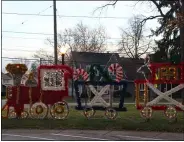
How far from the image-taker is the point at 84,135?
11.8 m

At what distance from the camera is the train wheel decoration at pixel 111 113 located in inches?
585

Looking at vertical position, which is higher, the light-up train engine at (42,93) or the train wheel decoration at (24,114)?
the light-up train engine at (42,93)

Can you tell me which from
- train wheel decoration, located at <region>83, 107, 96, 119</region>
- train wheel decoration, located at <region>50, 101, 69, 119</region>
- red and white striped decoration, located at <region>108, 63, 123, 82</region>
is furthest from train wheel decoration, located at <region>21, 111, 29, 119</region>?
red and white striped decoration, located at <region>108, 63, 123, 82</region>

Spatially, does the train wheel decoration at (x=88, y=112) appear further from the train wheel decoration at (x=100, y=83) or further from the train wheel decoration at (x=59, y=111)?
the train wheel decoration at (x=59, y=111)

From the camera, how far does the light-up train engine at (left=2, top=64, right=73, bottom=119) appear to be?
1524 centimetres

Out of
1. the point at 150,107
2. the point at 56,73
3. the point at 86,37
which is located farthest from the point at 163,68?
the point at 86,37

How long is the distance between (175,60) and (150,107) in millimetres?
2186

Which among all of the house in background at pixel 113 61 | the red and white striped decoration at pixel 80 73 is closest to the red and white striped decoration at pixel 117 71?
the red and white striped decoration at pixel 80 73

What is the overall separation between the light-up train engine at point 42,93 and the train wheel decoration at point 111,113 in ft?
5.30

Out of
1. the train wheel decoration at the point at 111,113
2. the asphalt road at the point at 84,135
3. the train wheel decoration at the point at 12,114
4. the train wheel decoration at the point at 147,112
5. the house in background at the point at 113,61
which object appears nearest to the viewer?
the asphalt road at the point at 84,135

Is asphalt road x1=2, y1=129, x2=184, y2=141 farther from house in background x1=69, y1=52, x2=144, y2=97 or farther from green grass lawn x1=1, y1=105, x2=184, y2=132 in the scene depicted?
house in background x1=69, y1=52, x2=144, y2=97

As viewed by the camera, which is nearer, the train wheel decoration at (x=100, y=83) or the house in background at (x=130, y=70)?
the train wheel decoration at (x=100, y=83)

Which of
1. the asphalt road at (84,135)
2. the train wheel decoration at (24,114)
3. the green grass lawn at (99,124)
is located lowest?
the asphalt road at (84,135)

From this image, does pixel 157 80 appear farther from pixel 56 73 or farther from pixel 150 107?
pixel 56 73
